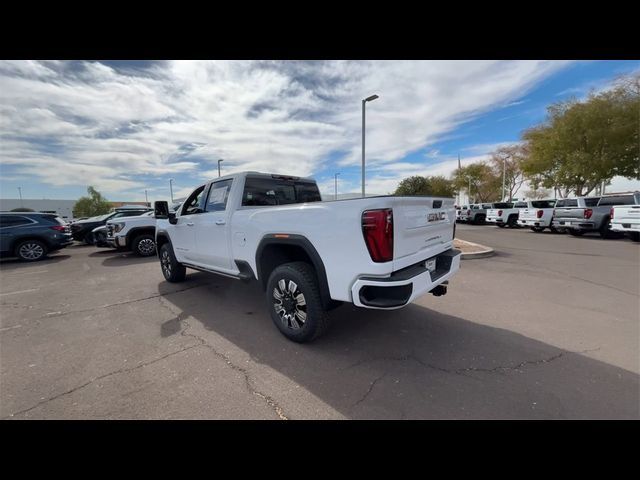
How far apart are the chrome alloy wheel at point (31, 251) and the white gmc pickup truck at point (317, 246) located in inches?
376

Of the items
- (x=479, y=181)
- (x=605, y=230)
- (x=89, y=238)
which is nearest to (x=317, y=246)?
(x=89, y=238)

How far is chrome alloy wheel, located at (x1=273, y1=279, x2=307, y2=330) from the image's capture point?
3.17 meters

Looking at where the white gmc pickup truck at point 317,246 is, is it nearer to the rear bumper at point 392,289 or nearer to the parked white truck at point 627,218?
the rear bumper at point 392,289

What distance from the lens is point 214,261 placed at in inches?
178

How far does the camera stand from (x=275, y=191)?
4512 millimetres

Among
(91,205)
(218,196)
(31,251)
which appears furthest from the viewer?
(91,205)

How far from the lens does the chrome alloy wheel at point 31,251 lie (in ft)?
32.2

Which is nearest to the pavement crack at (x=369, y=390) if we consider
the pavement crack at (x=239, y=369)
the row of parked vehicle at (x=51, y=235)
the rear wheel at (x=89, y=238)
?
the pavement crack at (x=239, y=369)

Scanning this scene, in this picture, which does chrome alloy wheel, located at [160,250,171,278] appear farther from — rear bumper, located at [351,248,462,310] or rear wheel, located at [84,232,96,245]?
rear wheel, located at [84,232,96,245]

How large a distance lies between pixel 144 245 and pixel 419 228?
992cm

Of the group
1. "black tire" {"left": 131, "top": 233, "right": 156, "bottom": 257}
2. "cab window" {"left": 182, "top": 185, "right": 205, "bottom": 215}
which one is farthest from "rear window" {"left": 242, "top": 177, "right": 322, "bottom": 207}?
"black tire" {"left": 131, "top": 233, "right": 156, "bottom": 257}

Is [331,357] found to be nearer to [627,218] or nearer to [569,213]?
[627,218]
